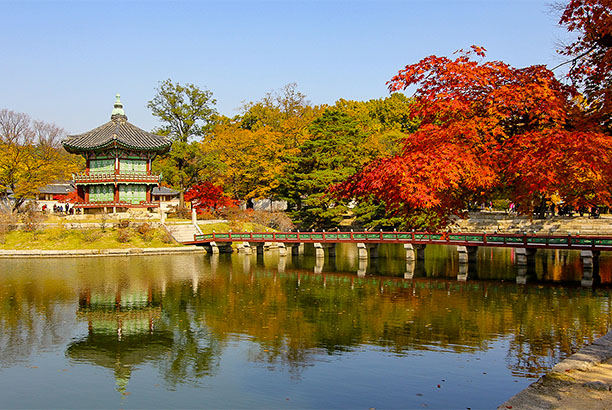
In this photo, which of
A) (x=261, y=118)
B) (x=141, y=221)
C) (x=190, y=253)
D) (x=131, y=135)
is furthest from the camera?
(x=261, y=118)

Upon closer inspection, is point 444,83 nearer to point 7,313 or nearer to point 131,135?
point 7,313

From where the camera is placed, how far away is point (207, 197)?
5375cm

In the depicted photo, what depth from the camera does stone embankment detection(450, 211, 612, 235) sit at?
46.7 metres

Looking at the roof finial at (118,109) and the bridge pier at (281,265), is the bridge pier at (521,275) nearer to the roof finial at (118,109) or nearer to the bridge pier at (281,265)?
the bridge pier at (281,265)

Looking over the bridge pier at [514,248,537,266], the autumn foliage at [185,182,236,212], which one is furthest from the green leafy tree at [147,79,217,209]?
the bridge pier at [514,248,537,266]

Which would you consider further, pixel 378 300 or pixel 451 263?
pixel 451 263

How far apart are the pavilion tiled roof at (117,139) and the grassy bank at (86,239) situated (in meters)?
9.42

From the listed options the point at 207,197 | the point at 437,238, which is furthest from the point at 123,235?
the point at 437,238

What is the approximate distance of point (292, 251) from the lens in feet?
146

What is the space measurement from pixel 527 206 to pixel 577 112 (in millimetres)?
1895

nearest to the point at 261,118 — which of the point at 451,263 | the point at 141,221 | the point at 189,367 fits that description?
the point at 141,221

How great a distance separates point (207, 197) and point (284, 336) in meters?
38.0

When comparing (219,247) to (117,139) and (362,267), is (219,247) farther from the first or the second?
(117,139)

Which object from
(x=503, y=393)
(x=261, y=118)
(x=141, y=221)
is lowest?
(x=503, y=393)
